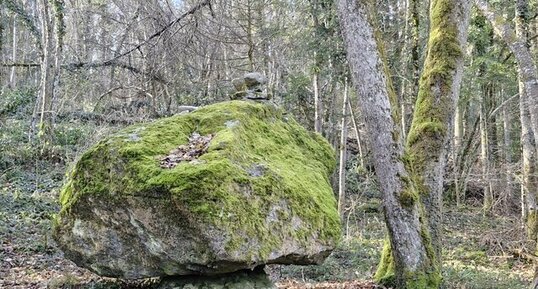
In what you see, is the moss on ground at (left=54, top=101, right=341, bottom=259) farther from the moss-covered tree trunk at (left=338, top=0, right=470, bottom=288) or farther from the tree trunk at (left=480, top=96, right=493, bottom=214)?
the tree trunk at (left=480, top=96, right=493, bottom=214)

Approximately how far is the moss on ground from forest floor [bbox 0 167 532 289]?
1526 mm

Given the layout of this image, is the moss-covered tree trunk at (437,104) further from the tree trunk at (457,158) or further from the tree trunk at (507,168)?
the tree trunk at (457,158)

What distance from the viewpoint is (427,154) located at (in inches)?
253

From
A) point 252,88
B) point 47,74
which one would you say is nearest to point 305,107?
point 47,74

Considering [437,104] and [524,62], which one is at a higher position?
[524,62]

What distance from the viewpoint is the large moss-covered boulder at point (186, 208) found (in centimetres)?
433

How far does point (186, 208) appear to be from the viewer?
4.27 metres

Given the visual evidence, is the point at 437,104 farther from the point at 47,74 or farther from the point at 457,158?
the point at 457,158

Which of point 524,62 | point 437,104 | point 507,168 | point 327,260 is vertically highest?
point 524,62

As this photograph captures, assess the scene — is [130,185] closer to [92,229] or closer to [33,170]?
[92,229]

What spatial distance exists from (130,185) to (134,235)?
19.1 inches

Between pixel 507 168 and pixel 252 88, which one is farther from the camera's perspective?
pixel 507 168

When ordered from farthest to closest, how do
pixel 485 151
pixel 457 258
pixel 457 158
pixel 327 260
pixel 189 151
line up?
pixel 457 158, pixel 485 151, pixel 457 258, pixel 327 260, pixel 189 151

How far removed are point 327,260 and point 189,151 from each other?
232 inches
